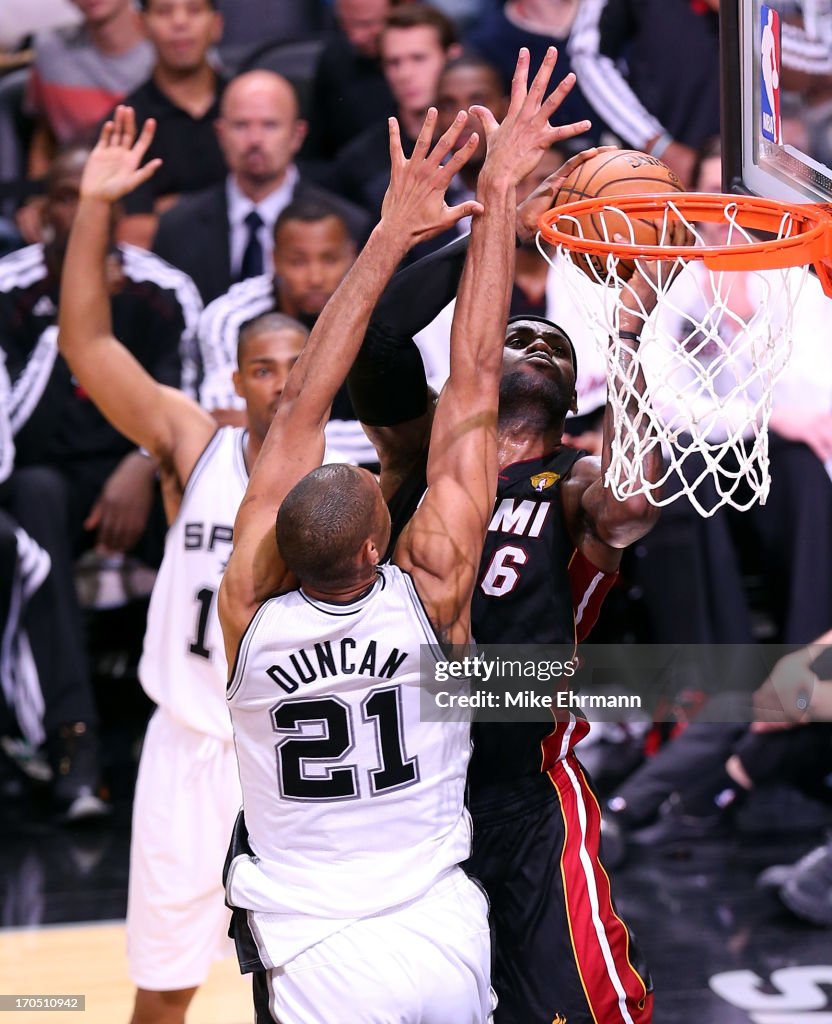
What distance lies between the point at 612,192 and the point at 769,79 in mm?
701

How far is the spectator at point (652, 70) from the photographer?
6.54 m

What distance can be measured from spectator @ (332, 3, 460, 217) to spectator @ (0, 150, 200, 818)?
93cm

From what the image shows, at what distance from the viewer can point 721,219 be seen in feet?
10.3

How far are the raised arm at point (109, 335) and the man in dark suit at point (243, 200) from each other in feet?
7.21

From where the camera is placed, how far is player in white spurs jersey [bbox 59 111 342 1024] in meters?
3.97

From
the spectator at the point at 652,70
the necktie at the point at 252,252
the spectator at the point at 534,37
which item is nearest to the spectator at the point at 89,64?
the necktie at the point at 252,252

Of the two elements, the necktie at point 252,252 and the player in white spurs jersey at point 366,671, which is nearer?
the player in white spurs jersey at point 366,671

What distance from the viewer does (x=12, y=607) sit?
6.25m

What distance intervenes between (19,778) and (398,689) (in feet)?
13.5

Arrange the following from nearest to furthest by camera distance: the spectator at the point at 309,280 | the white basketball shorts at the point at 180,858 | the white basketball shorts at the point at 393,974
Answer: the white basketball shorts at the point at 393,974 < the white basketball shorts at the point at 180,858 < the spectator at the point at 309,280

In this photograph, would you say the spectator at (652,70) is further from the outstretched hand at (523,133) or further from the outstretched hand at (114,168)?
the outstretched hand at (523,133)

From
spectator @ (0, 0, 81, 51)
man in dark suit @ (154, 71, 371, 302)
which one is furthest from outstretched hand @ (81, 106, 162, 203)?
spectator @ (0, 0, 81, 51)

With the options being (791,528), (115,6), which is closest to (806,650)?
(791,528)

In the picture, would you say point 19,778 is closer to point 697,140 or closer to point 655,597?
point 655,597
